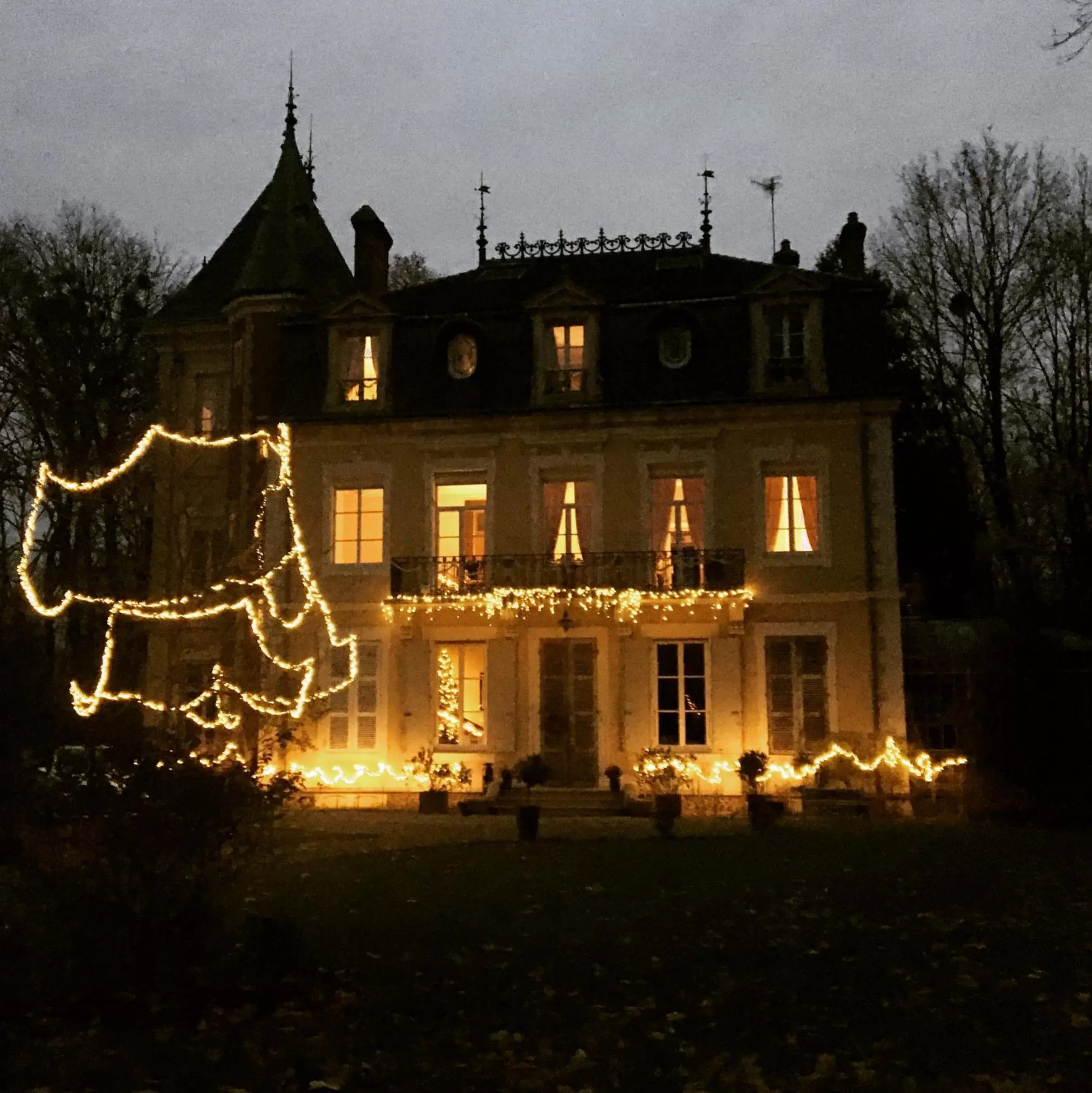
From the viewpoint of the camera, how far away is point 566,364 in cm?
2031

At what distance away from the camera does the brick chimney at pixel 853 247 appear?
22062 mm

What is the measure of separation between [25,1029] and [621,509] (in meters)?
14.5

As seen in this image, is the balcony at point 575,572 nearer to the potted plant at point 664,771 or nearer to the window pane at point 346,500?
the window pane at point 346,500

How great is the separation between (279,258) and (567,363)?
622cm

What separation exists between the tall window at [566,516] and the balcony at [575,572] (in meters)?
0.49

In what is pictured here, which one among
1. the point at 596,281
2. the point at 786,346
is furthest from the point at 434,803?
the point at 596,281

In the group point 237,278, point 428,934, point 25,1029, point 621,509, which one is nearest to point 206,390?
point 237,278

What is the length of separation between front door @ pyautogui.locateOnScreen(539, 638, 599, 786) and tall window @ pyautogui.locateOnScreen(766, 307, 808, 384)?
553cm

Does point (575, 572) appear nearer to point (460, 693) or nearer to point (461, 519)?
point (461, 519)

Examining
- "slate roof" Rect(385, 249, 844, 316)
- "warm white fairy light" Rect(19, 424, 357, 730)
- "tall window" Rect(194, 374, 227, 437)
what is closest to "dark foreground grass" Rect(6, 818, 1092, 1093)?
"warm white fairy light" Rect(19, 424, 357, 730)

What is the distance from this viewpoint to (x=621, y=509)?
64.4 ft

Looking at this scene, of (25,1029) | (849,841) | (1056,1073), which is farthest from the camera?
(849,841)

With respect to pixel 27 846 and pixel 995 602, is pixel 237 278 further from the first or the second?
pixel 27 846

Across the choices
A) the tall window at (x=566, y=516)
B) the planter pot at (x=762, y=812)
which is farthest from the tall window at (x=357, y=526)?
the planter pot at (x=762, y=812)
